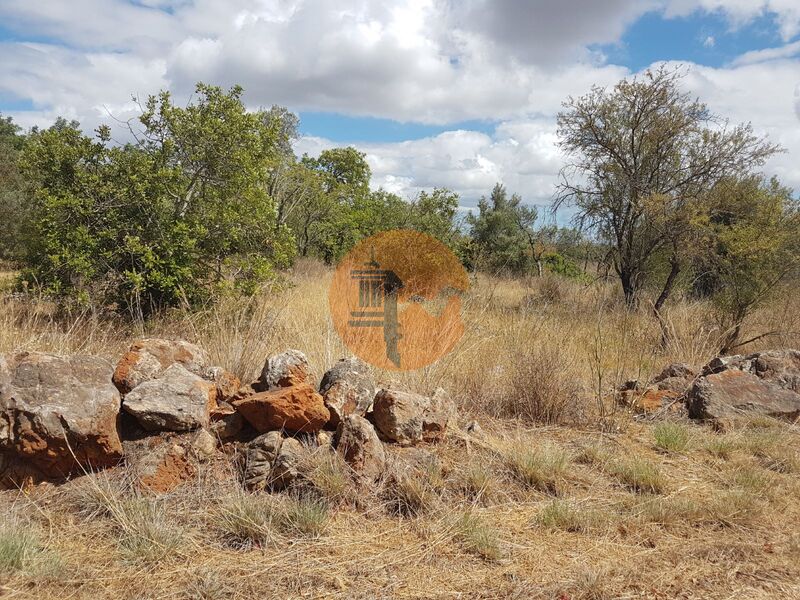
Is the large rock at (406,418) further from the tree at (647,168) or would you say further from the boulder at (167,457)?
the tree at (647,168)

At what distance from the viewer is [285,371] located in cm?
397

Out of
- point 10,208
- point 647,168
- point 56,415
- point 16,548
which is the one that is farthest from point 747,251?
point 10,208

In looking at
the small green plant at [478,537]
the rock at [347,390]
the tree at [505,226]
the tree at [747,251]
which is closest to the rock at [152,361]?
the rock at [347,390]

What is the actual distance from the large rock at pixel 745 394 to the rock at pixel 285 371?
3499mm

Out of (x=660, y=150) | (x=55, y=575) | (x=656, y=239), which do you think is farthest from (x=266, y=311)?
(x=660, y=150)

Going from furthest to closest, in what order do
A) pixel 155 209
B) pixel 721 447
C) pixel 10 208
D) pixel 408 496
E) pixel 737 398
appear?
pixel 10 208, pixel 155 209, pixel 737 398, pixel 721 447, pixel 408 496

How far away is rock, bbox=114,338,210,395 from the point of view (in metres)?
3.72

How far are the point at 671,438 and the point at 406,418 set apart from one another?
2103mm

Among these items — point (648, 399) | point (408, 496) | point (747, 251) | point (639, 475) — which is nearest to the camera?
point (408, 496)

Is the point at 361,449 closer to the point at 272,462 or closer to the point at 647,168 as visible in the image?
the point at 272,462

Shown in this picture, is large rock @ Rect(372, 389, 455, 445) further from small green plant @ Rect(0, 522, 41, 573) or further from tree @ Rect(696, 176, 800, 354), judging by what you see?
tree @ Rect(696, 176, 800, 354)

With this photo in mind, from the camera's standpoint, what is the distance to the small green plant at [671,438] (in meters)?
4.31

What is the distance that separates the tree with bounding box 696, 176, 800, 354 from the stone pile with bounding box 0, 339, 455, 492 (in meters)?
7.42

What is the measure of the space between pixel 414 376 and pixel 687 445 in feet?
7.27
